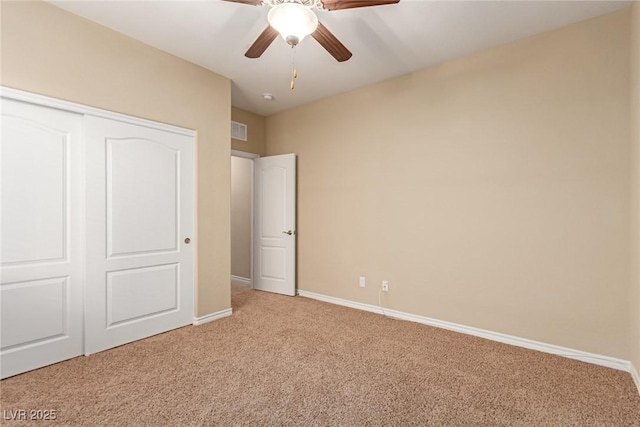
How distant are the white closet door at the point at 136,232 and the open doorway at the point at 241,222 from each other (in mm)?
1981

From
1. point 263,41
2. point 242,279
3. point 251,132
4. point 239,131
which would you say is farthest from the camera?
point 242,279

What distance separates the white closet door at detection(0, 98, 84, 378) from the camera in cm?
217

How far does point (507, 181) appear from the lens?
2.85 m

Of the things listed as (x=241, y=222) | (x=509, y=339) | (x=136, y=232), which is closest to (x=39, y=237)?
(x=136, y=232)

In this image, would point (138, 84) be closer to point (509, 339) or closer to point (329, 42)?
point (329, 42)

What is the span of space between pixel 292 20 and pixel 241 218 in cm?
406

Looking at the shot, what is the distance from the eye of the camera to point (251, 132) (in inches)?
186

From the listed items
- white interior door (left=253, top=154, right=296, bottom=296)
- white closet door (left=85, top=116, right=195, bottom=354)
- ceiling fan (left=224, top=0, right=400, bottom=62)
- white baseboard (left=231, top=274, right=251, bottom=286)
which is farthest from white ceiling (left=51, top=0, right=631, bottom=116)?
white baseboard (left=231, top=274, right=251, bottom=286)

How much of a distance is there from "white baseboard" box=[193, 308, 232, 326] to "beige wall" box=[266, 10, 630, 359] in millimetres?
1351

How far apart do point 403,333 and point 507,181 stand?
5.74 feet

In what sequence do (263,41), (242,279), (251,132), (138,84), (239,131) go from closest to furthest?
(263,41)
(138,84)
(239,131)
(251,132)
(242,279)

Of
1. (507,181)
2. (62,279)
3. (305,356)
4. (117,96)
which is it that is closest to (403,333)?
(305,356)

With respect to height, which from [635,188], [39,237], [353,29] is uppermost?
[353,29]

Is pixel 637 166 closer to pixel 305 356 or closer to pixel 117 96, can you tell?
pixel 305 356
